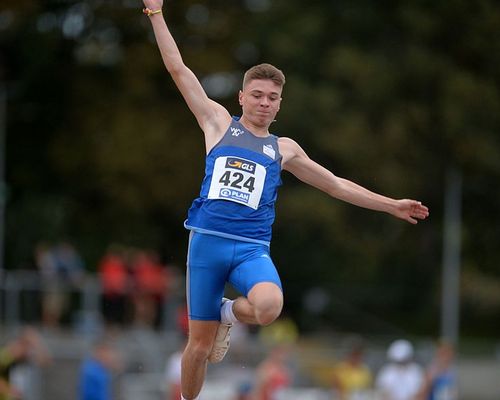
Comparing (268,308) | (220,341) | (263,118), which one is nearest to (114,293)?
(220,341)

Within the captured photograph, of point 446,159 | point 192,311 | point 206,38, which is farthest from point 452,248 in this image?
point 192,311

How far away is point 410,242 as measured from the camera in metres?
35.3

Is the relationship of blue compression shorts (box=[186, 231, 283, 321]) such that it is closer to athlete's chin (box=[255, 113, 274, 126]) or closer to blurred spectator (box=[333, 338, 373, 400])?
athlete's chin (box=[255, 113, 274, 126])

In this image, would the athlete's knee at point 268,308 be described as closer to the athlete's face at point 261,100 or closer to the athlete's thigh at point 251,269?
the athlete's thigh at point 251,269

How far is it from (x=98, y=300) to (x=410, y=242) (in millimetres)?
15043

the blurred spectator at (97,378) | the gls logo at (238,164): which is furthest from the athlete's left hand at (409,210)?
the blurred spectator at (97,378)

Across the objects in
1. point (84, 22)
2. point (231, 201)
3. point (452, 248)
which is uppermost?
point (84, 22)

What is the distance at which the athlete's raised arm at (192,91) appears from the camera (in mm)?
8977

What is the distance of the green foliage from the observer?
31.4 meters

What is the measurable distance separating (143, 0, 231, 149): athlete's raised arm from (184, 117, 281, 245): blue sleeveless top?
0.10 metres

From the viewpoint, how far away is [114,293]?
22.1 meters

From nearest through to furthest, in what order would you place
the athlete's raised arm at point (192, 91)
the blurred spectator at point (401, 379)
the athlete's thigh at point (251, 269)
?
the athlete's thigh at point (251, 269)
the athlete's raised arm at point (192, 91)
the blurred spectator at point (401, 379)

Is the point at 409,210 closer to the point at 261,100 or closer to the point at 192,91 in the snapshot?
the point at 261,100

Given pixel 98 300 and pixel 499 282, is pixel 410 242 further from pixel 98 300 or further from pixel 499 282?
pixel 98 300
